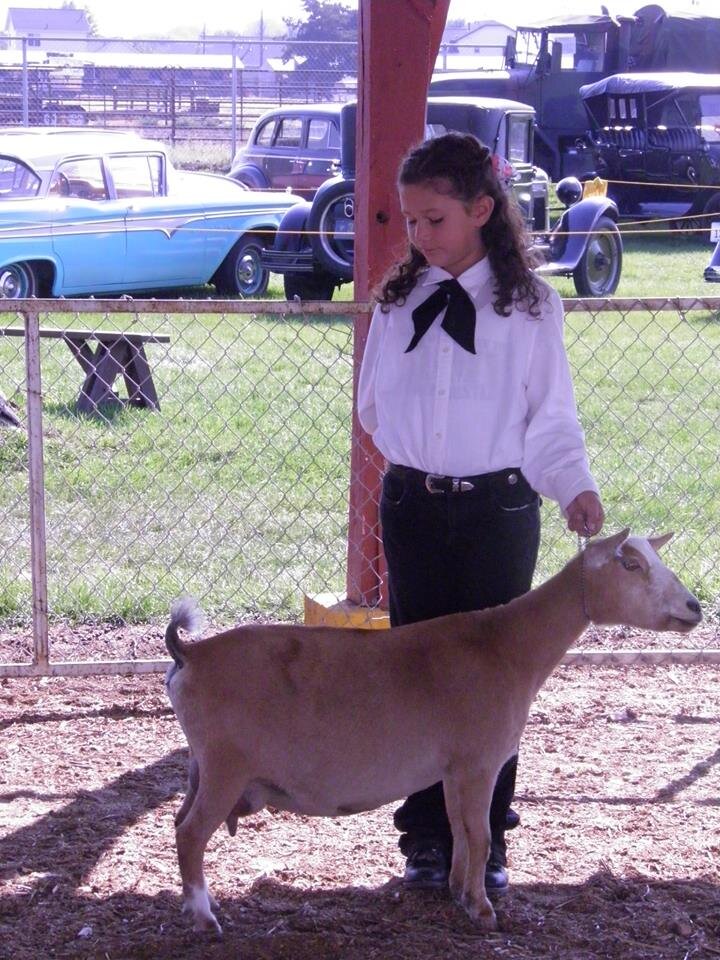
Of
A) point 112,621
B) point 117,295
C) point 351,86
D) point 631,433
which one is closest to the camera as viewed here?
point 112,621

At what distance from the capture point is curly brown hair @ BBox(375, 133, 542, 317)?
298 cm

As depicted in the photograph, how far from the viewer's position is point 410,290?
3.18 m

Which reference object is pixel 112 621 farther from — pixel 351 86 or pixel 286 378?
pixel 351 86

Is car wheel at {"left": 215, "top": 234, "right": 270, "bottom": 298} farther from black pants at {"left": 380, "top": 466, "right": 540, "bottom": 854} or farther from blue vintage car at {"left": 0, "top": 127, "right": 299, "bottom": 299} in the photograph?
black pants at {"left": 380, "top": 466, "right": 540, "bottom": 854}

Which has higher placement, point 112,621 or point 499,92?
point 499,92

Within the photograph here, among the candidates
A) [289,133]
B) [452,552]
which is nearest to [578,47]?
[289,133]

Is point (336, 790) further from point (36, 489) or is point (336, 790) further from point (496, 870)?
point (36, 489)

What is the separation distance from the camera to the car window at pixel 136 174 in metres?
13.9

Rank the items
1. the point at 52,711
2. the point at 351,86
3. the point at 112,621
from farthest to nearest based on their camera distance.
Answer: the point at 351,86 → the point at 112,621 → the point at 52,711

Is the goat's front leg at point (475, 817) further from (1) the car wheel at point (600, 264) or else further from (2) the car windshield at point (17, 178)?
(1) the car wheel at point (600, 264)

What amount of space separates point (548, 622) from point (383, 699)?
45cm

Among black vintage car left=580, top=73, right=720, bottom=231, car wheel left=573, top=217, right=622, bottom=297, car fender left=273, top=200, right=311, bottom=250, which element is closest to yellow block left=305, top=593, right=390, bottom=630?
car fender left=273, top=200, right=311, bottom=250

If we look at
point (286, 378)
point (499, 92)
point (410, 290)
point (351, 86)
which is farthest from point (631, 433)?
point (351, 86)

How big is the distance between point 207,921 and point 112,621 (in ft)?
8.38
